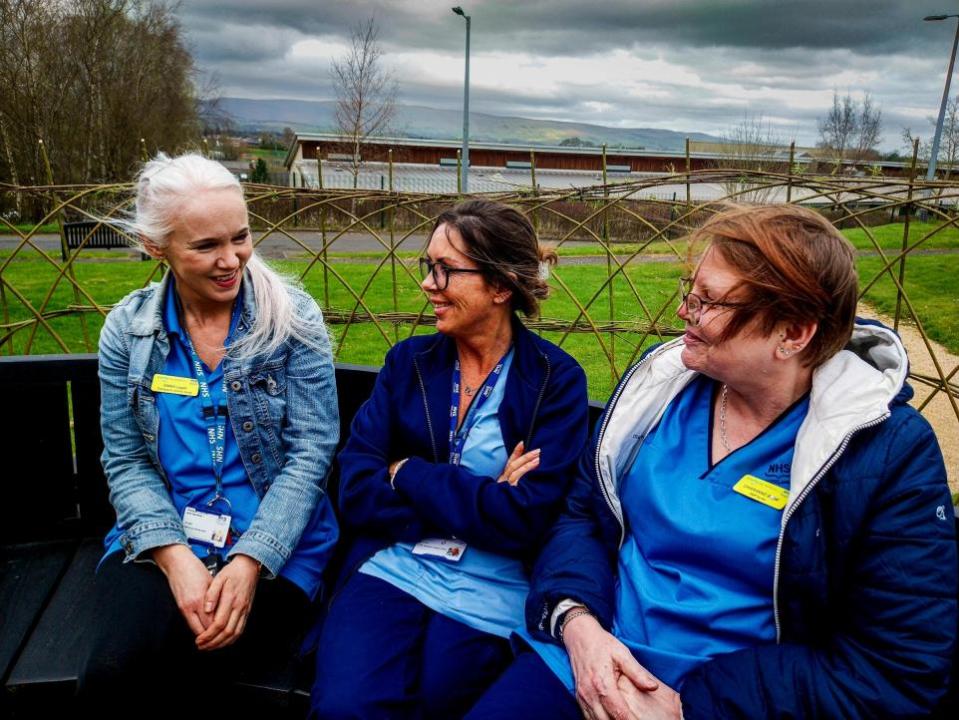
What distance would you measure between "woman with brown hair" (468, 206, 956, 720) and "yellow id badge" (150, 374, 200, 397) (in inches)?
45.6

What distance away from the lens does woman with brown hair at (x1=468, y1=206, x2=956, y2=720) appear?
1.40m

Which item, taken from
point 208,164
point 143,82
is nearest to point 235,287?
point 208,164

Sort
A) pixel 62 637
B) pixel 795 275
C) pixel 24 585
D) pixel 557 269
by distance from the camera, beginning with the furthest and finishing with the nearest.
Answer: pixel 557 269 < pixel 24 585 < pixel 62 637 < pixel 795 275

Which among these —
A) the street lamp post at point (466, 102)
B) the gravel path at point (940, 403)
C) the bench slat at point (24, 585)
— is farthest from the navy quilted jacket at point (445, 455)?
the street lamp post at point (466, 102)

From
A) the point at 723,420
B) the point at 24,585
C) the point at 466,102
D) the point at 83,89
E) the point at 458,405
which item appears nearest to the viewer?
the point at 723,420

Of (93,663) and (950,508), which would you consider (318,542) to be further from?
(950,508)

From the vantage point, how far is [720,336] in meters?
1.64

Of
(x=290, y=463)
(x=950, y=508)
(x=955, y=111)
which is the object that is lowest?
(x=290, y=463)

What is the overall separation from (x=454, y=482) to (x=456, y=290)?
58cm

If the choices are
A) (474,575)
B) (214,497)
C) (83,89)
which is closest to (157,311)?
(214,497)

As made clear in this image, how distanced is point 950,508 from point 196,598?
1.80 meters

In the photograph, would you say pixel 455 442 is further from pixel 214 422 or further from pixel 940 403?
pixel 940 403

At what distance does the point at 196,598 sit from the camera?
6.16ft

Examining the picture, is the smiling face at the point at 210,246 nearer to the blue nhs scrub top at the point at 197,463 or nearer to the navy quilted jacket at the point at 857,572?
the blue nhs scrub top at the point at 197,463
